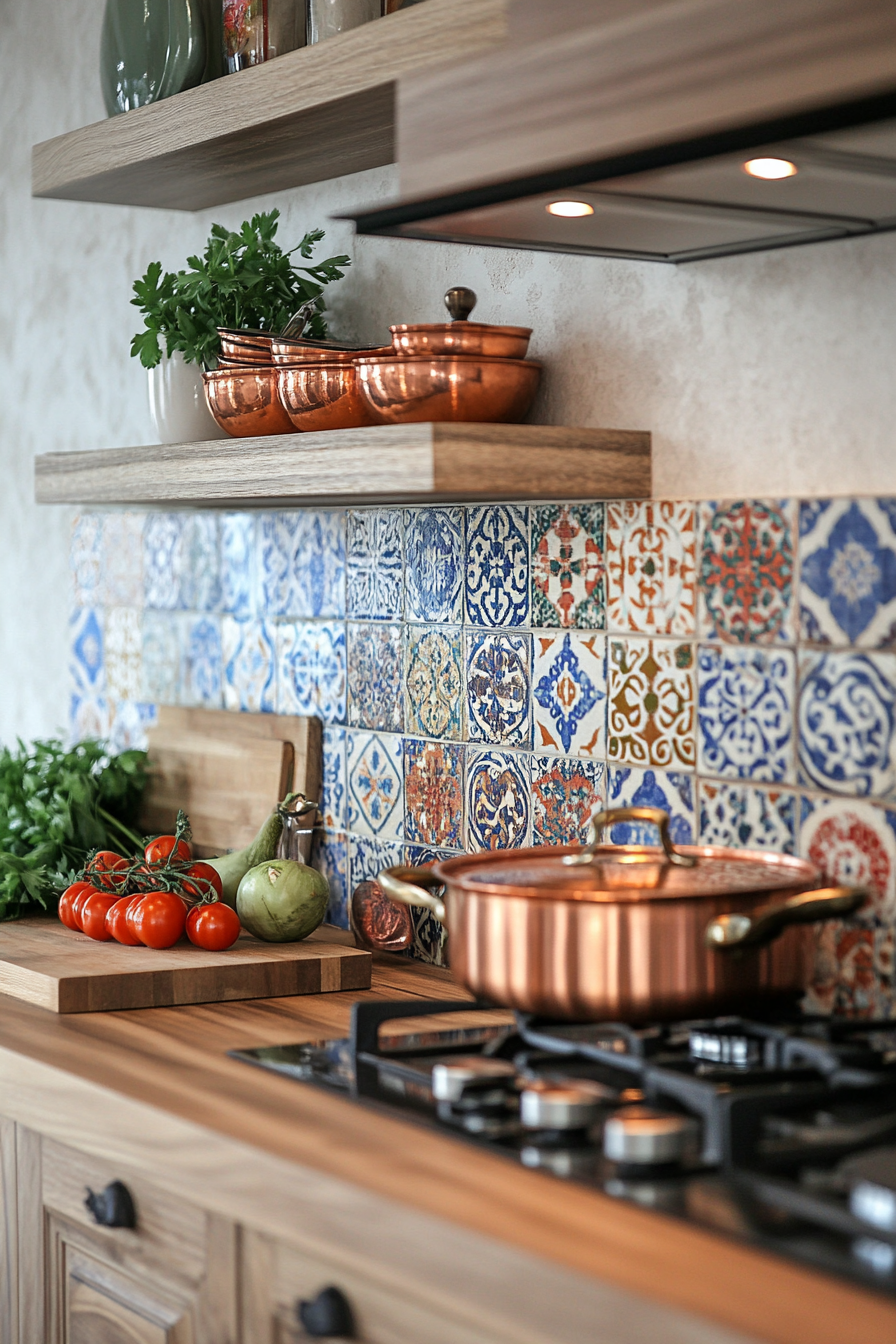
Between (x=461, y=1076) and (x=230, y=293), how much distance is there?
3.73 feet

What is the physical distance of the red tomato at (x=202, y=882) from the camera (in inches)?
78.5

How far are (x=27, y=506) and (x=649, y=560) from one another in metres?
1.62

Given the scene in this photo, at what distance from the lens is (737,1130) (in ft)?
3.76

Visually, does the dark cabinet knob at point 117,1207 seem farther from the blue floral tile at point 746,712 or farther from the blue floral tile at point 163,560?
the blue floral tile at point 163,560

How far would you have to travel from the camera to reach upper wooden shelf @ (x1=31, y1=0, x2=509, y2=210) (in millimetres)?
1633

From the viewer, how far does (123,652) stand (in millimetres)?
2723

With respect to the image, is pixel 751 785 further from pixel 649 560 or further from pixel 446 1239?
pixel 446 1239

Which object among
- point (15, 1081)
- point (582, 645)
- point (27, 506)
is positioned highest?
point (27, 506)

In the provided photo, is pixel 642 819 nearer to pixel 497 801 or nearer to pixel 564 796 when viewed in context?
pixel 564 796

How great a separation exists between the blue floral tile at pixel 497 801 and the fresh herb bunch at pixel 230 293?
611 millimetres

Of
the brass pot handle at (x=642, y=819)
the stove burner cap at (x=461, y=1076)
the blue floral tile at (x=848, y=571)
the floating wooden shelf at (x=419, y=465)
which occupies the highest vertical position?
the floating wooden shelf at (x=419, y=465)

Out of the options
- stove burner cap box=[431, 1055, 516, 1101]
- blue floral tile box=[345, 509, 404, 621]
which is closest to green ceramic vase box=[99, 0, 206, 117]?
blue floral tile box=[345, 509, 404, 621]

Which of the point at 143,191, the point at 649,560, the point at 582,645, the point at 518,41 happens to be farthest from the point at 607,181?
the point at 143,191

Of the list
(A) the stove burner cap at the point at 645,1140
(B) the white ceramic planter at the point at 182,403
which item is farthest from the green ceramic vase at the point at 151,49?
(A) the stove burner cap at the point at 645,1140
